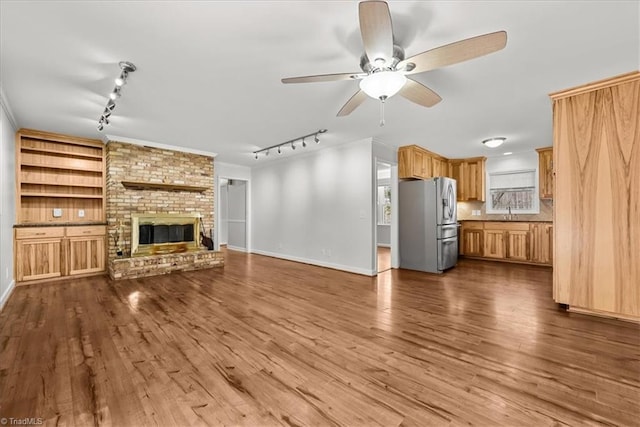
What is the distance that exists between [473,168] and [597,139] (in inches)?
162

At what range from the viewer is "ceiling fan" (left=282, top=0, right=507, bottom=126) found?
5.21ft

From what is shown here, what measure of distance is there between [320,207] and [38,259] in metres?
4.90

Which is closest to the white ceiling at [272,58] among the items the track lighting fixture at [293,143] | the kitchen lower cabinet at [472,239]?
the track lighting fixture at [293,143]

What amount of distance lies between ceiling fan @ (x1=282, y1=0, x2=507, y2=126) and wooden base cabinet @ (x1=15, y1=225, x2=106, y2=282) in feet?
16.6

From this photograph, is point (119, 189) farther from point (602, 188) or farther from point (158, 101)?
point (602, 188)

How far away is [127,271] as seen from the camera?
468cm

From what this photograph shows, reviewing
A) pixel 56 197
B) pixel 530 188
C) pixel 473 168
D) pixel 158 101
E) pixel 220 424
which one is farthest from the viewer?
pixel 473 168

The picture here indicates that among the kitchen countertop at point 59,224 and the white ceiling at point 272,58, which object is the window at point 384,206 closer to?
the white ceiling at point 272,58

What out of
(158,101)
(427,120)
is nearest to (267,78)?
(158,101)

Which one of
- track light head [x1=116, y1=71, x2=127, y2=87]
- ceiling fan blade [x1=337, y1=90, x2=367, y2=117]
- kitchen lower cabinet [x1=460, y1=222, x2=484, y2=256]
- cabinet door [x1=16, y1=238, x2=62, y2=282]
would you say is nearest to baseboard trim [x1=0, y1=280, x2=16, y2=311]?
cabinet door [x1=16, y1=238, x2=62, y2=282]

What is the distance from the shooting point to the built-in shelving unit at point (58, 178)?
15.2ft

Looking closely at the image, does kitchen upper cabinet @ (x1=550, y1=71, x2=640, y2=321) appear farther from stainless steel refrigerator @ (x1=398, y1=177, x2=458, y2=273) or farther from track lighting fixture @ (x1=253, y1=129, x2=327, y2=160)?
track lighting fixture @ (x1=253, y1=129, x2=327, y2=160)

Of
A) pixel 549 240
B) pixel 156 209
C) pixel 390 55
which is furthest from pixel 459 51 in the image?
pixel 549 240

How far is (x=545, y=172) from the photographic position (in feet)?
19.9
